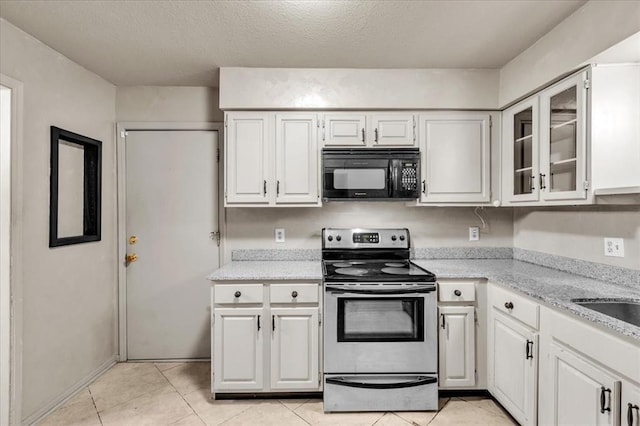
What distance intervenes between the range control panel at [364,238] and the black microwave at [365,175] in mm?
364

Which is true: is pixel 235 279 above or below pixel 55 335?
above

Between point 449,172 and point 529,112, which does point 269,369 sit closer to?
point 449,172

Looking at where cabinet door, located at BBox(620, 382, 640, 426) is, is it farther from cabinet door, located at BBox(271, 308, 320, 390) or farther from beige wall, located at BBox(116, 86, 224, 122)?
beige wall, located at BBox(116, 86, 224, 122)

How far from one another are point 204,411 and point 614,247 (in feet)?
8.98

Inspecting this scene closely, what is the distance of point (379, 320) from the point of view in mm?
2236

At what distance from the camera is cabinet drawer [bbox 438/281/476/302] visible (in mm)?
2297

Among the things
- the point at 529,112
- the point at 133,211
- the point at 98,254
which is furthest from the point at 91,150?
the point at 529,112

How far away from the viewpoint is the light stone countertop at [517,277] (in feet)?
5.12

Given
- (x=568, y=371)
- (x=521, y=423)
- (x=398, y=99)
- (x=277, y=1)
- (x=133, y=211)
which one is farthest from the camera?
(x=133, y=211)

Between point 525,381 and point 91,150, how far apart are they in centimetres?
340

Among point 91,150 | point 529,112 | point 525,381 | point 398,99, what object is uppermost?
point 398,99

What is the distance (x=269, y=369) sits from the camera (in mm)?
2303

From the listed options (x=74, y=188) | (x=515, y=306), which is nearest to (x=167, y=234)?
(x=74, y=188)

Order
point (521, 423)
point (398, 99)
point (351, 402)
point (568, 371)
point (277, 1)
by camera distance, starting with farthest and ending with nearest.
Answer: point (398, 99), point (351, 402), point (521, 423), point (277, 1), point (568, 371)
